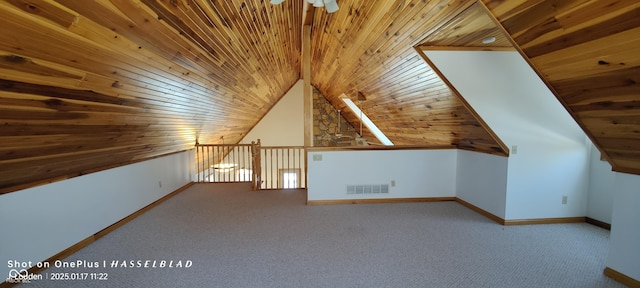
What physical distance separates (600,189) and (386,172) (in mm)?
2561

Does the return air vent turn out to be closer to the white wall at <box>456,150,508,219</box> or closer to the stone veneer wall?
the white wall at <box>456,150,508,219</box>

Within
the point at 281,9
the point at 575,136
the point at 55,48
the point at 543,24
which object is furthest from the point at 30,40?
the point at 575,136

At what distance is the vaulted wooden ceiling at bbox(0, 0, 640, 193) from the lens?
1.43 meters

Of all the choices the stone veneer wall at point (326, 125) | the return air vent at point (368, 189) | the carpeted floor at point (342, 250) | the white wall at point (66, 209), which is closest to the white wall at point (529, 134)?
the carpeted floor at point (342, 250)

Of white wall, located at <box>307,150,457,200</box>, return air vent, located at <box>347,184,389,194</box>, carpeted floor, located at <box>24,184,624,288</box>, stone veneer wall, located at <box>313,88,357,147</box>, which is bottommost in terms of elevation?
carpeted floor, located at <box>24,184,624,288</box>

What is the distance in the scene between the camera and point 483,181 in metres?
3.75

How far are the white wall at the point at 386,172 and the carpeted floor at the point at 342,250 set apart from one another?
15.4 inches

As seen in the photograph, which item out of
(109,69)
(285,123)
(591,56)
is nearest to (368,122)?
(285,123)

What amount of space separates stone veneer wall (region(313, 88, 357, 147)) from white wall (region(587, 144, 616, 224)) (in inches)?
231

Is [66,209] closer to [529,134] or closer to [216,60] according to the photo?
[216,60]

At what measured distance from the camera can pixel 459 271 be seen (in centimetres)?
233

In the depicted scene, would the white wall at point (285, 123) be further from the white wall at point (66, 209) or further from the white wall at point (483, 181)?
the white wall at point (483, 181)

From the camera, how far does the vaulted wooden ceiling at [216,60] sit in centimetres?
143

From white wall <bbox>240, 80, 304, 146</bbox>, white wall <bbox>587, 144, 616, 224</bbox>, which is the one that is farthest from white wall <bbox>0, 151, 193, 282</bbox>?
white wall <bbox>587, 144, 616, 224</bbox>
